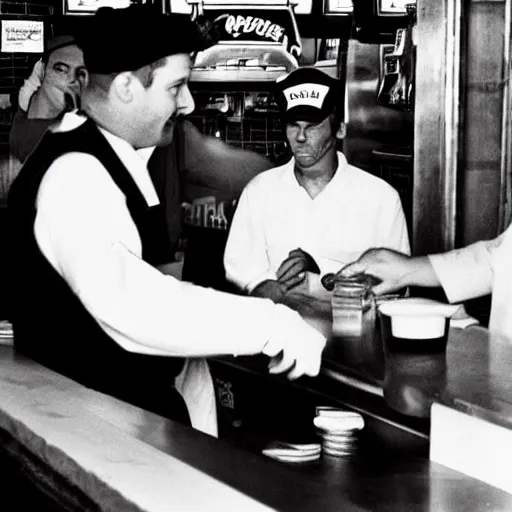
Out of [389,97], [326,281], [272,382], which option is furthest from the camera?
[389,97]

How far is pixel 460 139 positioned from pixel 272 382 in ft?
7.31

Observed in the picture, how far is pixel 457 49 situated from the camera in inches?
208

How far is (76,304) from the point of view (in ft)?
9.41

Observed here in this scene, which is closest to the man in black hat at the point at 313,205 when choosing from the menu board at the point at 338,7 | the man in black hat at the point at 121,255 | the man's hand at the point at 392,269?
the man's hand at the point at 392,269

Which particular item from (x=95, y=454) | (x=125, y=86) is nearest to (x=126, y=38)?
(x=125, y=86)

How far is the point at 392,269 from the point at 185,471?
1.65m

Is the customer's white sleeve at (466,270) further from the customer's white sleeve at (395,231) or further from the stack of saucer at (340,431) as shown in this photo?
the customer's white sleeve at (395,231)

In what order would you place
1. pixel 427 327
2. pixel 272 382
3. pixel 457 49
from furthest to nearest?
pixel 457 49
pixel 272 382
pixel 427 327

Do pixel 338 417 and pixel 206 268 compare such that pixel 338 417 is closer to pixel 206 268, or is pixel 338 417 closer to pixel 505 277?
pixel 505 277

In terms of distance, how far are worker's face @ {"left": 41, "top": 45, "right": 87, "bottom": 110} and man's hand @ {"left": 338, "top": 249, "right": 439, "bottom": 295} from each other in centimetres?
417

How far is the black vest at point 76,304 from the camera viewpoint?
283 centimetres

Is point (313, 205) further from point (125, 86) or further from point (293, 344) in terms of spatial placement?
point (293, 344)

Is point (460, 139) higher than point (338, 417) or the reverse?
higher

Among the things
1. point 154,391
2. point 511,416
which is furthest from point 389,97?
point 511,416
